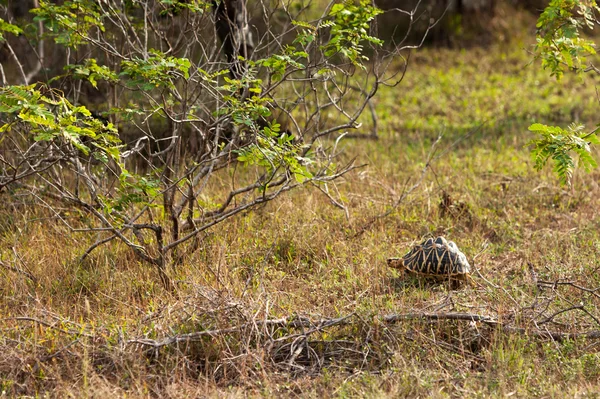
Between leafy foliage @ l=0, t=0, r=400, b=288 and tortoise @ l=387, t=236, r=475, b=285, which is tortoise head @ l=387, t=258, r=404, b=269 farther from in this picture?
leafy foliage @ l=0, t=0, r=400, b=288

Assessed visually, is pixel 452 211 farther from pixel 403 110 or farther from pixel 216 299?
pixel 403 110

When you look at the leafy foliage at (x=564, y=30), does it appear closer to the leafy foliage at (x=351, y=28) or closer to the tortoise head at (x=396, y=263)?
the leafy foliage at (x=351, y=28)

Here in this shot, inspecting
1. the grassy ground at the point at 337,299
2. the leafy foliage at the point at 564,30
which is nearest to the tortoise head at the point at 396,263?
the grassy ground at the point at 337,299

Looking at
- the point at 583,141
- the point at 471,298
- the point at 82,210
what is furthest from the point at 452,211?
the point at 82,210

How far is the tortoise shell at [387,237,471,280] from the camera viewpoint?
5.04 m

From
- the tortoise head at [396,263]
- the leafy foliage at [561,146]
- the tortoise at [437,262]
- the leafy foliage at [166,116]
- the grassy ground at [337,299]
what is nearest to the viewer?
the grassy ground at [337,299]

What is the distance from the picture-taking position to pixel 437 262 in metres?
5.05

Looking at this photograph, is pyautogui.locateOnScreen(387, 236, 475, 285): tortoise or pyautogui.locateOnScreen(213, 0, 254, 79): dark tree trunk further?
pyautogui.locateOnScreen(213, 0, 254, 79): dark tree trunk

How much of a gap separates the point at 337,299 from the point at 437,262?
2.51ft

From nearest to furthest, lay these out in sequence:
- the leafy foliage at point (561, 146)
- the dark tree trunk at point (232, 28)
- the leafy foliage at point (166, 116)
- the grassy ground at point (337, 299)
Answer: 1. the grassy ground at point (337, 299)
2. the leafy foliage at point (166, 116)
3. the leafy foliage at point (561, 146)
4. the dark tree trunk at point (232, 28)

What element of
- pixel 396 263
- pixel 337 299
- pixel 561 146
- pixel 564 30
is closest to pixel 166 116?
pixel 337 299

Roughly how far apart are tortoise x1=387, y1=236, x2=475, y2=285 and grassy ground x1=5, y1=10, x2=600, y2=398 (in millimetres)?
121

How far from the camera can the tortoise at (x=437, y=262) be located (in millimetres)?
5043

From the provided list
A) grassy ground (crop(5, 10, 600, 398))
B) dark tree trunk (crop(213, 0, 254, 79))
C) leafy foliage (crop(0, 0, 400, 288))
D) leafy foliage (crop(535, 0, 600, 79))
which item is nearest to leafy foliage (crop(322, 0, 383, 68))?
leafy foliage (crop(0, 0, 400, 288))
